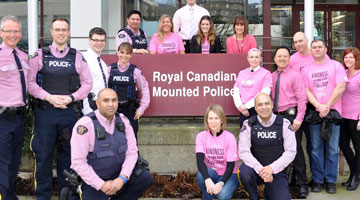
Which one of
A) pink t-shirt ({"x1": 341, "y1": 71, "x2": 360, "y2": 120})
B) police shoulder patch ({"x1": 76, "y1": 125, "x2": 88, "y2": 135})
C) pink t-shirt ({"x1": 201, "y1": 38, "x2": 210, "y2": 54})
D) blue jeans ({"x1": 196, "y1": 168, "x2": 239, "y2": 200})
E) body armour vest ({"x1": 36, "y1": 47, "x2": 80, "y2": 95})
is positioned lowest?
blue jeans ({"x1": 196, "y1": 168, "x2": 239, "y2": 200})

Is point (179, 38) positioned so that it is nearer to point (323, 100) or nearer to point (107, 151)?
point (323, 100)

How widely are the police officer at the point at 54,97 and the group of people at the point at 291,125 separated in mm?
1493

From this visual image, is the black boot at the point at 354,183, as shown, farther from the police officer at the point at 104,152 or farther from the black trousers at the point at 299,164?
the police officer at the point at 104,152

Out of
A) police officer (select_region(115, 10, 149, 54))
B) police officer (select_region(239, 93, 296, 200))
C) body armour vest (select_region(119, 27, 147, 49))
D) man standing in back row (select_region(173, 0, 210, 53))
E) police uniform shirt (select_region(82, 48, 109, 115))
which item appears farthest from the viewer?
man standing in back row (select_region(173, 0, 210, 53))

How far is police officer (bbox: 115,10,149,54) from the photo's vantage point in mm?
5473

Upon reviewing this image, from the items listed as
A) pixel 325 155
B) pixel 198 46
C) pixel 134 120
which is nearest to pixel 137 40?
pixel 198 46

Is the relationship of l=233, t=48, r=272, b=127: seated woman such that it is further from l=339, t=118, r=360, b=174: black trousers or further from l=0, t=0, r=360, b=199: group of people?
l=339, t=118, r=360, b=174: black trousers

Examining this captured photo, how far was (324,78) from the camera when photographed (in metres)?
4.75

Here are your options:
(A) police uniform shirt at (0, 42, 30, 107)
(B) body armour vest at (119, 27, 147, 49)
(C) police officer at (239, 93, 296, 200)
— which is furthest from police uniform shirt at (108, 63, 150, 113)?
(C) police officer at (239, 93, 296, 200)

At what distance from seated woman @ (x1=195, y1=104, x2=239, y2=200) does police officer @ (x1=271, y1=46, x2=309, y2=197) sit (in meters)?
0.96

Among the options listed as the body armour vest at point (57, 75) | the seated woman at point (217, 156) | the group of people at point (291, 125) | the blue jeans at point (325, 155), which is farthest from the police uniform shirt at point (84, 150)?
the blue jeans at point (325, 155)

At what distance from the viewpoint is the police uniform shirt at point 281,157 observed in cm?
405

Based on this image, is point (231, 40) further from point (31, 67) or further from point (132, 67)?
point (31, 67)

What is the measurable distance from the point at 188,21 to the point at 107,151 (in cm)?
329
